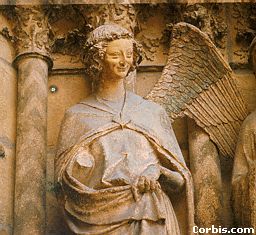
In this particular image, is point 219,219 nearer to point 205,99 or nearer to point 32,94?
point 205,99

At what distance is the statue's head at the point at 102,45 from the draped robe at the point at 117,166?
0.72 feet

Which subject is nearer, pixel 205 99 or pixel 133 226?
pixel 133 226

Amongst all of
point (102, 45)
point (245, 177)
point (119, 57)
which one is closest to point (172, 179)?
point (245, 177)

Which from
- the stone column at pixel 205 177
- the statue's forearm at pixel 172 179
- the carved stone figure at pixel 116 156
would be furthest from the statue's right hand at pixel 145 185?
the stone column at pixel 205 177

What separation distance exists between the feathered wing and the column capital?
2.87 ft

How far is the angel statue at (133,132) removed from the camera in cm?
941

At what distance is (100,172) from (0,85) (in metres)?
1.28

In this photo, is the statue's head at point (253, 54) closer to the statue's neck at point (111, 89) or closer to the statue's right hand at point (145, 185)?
the statue's neck at point (111, 89)

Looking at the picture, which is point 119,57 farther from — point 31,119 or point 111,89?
point 31,119

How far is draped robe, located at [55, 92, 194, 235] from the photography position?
30.8 feet

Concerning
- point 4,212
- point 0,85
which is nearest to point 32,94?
point 0,85

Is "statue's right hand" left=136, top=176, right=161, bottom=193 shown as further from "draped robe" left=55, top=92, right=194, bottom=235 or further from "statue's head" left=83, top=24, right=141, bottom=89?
"statue's head" left=83, top=24, right=141, bottom=89

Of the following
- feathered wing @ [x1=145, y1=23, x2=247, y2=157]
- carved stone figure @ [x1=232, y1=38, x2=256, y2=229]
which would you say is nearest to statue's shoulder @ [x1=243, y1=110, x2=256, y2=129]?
carved stone figure @ [x1=232, y1=38, x2=256, y2=229]

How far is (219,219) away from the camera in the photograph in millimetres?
10055
